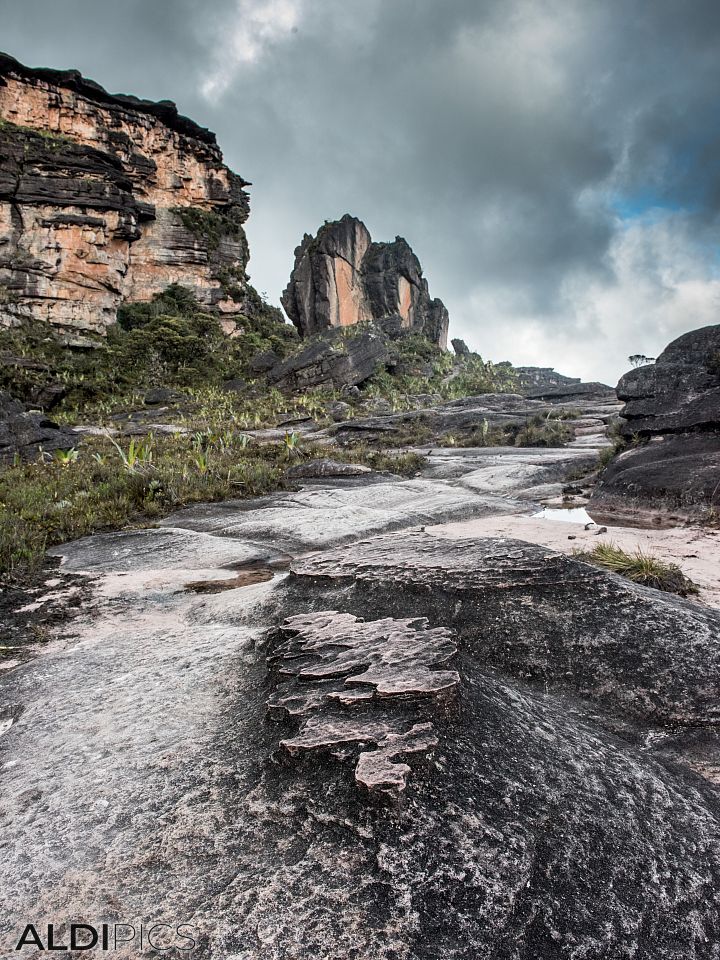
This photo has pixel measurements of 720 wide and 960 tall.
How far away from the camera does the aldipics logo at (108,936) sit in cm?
139

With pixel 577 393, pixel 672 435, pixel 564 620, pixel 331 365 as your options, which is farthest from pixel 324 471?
pixel 577 393

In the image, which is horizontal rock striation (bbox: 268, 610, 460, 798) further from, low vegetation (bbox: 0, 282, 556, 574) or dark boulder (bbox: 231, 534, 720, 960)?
low vegetation (bbox: 0, 282, 556, 574)

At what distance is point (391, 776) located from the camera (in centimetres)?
173

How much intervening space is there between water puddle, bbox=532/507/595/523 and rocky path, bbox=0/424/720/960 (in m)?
3.60

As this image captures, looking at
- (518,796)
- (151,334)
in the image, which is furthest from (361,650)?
(151,334)

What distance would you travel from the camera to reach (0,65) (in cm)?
3247

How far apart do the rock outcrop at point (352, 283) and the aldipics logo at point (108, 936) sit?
4460 cm

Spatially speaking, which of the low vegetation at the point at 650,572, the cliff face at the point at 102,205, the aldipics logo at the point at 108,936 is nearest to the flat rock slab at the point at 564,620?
the low vegetation at the point at 650,572

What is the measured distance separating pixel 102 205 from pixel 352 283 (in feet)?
74.1

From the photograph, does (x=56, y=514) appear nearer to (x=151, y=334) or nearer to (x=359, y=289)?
(x=151, y=334)

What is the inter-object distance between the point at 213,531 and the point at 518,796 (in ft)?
19.0

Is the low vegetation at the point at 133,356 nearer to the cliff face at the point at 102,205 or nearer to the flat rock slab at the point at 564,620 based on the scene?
the cliff face at the point at 102,205

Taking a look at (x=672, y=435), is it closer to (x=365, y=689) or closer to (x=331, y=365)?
(x=365, y=689)

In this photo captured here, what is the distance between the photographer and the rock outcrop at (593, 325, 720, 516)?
23.3 feet
